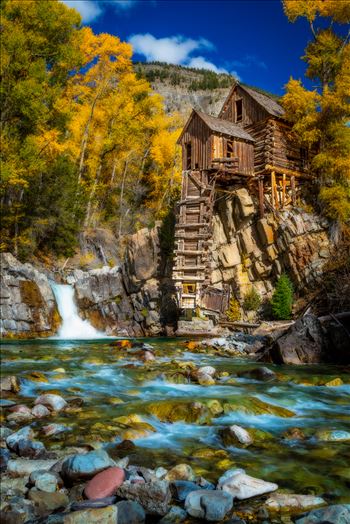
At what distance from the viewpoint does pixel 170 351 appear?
52.9 feet

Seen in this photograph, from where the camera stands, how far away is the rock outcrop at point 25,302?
Answer: 21.6 meters

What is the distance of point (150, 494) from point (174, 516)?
1.02 ft

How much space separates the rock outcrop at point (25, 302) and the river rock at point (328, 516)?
19889 millimetres

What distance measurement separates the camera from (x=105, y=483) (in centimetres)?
419

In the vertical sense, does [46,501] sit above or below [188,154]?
below

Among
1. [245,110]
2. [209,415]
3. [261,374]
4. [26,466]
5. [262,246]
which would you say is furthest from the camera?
[245,110]

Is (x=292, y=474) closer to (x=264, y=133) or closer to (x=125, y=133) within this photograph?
(x=264, y=133)

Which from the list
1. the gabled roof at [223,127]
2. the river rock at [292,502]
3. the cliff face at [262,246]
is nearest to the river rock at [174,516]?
the river rock at [292,502]

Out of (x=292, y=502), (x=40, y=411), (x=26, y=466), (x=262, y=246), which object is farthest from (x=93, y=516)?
(x=262, y=246)

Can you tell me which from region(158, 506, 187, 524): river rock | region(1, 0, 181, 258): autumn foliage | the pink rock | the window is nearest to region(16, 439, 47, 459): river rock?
the pink rock

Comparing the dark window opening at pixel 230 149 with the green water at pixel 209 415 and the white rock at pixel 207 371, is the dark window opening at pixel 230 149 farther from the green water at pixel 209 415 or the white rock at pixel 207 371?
the white rock at pixel 207 371

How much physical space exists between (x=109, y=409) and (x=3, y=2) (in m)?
23.2

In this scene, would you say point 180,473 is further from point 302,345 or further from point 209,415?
point 302,345

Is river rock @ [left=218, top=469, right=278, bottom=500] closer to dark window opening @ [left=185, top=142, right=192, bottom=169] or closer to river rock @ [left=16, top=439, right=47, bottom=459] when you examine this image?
river rock @ [left=16, top=439, right=47, bottom=459]
